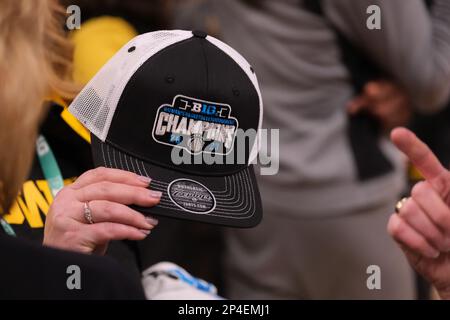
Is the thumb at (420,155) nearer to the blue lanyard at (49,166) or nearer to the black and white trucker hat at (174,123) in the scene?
the black and white trucker hat at (174,123)

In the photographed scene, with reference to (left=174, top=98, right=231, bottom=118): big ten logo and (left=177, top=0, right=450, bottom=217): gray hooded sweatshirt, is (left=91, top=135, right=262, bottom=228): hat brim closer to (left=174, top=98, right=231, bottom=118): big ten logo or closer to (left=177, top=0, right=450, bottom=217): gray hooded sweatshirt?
(left=174, top=98, right=231, bottom=118): big ten logo

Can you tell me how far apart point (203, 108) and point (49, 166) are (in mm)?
298

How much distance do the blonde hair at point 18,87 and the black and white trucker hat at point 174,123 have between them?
145 mm

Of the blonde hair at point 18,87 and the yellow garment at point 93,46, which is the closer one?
the blonde hair at point 18,87

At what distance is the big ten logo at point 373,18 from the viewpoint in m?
1.95

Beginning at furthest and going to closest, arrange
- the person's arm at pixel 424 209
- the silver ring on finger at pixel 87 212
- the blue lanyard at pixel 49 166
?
1. the blue lanyard at pixel 49 166
2. the person's arm at pixel 424 209
3. the silver ring on finger at pixel 87 212

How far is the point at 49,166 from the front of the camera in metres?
1.43

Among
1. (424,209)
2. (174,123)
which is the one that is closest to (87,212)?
(174,123)

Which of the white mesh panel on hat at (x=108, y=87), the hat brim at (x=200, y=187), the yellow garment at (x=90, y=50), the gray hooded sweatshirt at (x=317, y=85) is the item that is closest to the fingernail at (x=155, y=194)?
the hat brim at (x=200, y=187)

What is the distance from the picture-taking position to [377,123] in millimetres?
2141

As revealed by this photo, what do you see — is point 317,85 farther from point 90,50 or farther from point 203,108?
point 203,108

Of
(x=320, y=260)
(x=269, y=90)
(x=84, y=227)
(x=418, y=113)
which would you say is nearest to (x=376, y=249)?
(x=320, y=260)

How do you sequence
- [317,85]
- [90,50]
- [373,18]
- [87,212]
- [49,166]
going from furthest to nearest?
[317,85]
[373,18]
[90,50]
[49,166]
[87,212]
